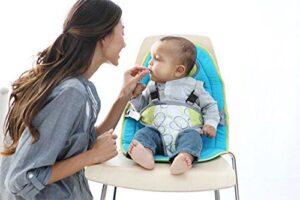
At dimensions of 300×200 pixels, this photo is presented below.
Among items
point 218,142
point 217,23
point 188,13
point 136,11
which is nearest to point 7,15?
point 136,11

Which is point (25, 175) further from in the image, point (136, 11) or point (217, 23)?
point (217, 23)

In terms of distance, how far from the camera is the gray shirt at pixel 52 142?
45.1 inches

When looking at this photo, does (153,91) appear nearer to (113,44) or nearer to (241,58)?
(113,44)

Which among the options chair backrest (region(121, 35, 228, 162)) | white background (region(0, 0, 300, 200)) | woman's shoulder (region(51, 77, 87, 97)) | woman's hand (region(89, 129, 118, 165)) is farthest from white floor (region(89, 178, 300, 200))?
woman's shoulder (region(51, 77, 87, 97))

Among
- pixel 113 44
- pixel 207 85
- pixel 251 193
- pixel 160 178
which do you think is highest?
pixel 113 44

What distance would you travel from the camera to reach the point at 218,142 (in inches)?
61.9

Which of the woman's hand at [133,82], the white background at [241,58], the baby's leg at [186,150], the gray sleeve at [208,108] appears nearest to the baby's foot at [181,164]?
the baby's leg at [186,150]

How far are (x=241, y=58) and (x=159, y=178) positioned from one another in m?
1.15

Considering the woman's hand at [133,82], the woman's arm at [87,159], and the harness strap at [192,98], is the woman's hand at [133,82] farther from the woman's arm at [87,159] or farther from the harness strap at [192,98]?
the woman's arm at [87,159]

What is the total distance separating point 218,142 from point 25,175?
27.3 inches

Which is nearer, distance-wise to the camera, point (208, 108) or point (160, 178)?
point (160, 178)

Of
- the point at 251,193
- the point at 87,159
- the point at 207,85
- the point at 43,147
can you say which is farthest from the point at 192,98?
the point at 251,193

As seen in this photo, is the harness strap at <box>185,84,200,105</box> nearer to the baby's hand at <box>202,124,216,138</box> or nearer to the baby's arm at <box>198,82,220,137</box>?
the baby's arm at <box>198,82,220,137</box>

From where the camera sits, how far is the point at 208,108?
1.57 metres
